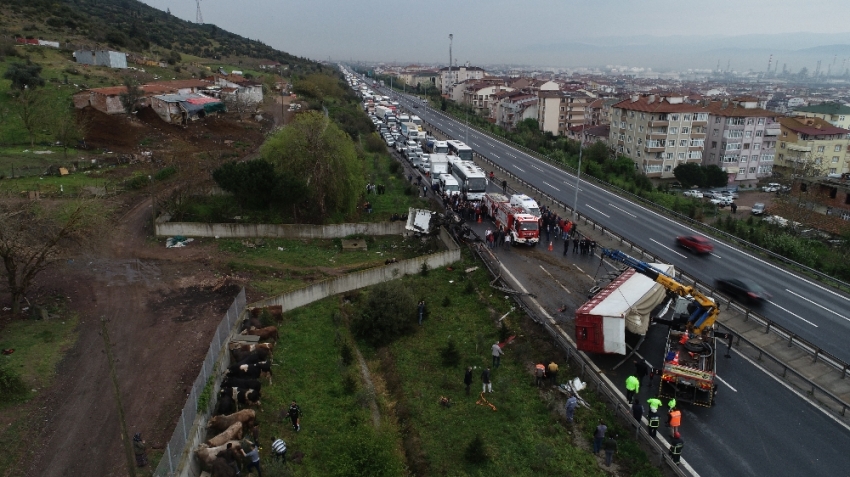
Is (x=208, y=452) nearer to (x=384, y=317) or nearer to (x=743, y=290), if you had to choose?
(x=384, y=317)

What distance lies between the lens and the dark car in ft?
80.7

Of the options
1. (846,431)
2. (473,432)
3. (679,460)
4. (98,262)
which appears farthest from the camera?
(98,262)

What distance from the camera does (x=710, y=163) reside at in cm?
8281

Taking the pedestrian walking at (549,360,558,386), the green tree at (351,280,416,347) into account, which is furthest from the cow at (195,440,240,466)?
the pedestrian walking at (549,360,558,386)

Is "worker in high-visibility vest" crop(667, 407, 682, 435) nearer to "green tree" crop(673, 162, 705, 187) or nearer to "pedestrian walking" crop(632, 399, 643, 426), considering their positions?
"pedestrian walking" crop(632, 399, 643, 426)

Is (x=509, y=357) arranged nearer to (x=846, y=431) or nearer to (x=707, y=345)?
(x=707, y=345)

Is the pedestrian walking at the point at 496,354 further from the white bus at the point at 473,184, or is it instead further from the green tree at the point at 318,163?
the white bus at the point at 473,184

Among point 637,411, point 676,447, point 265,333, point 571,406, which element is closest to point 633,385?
point 637,411

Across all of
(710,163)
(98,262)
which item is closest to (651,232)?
(98,262)

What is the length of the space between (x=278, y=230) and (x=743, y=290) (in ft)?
86.4

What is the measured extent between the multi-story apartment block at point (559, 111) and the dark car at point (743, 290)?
280ft

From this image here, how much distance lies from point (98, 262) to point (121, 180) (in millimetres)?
14025

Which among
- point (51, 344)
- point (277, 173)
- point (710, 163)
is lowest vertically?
point (710, 163)

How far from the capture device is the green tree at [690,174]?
74375 mm
